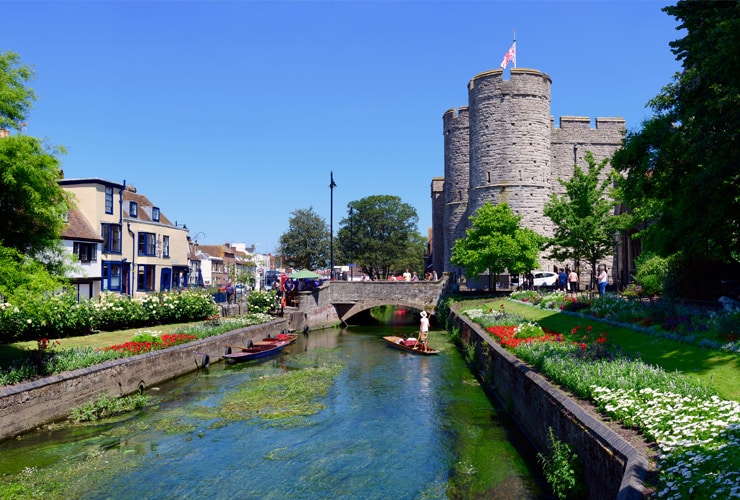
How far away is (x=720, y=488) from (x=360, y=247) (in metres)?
78.5

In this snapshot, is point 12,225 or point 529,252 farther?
point 529,252

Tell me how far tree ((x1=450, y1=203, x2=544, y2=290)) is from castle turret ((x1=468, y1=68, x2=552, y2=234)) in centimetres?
341

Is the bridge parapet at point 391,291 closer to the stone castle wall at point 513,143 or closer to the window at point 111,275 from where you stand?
the stone castle wall at point 513,143

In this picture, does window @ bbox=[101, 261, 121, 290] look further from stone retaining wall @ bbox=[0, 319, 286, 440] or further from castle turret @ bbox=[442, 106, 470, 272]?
castle turret @ bbox=[442, 106, 470, 272]

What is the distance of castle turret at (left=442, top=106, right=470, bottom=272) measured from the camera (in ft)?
169

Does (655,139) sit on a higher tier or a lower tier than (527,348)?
higher

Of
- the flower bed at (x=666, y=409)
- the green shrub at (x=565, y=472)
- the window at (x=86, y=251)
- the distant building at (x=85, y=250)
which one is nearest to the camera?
the flower bed at (x=666, y=409)

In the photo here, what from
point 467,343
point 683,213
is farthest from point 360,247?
point 683,213

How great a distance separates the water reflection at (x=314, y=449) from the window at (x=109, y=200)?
20.9m

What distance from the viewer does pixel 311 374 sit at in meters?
22.2

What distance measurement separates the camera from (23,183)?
13.3 meters

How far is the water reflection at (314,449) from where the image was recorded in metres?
10.7

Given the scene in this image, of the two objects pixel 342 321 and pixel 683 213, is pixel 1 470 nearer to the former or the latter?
pixel 683 213

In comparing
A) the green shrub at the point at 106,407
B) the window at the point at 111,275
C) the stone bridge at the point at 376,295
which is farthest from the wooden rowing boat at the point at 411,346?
the window at the point at 111,275
